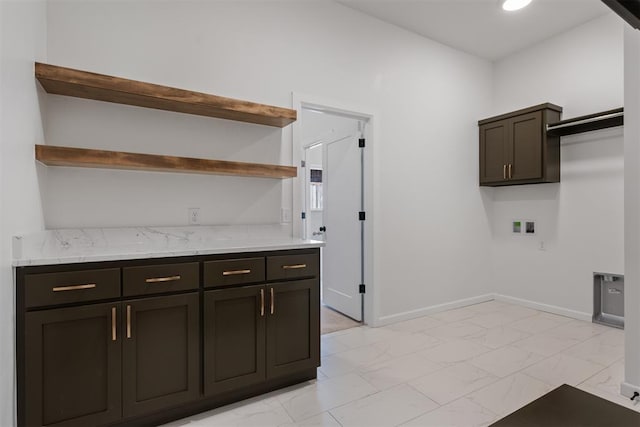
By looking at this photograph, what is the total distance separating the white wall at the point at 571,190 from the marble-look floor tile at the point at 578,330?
186 millimetres

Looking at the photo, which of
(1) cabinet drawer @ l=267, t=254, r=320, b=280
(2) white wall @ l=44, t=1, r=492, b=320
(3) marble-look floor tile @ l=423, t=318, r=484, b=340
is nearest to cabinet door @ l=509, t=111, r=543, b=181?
(2) white wall @ l=44, t=1, r=492, b=320

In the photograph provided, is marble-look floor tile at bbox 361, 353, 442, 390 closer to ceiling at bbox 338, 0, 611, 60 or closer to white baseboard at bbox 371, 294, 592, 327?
white baseboard at bbox 371, 294, 592, 327

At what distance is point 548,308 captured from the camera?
4125 mm

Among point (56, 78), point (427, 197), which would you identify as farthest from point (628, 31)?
point (56, 78)

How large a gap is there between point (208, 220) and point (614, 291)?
4118mm

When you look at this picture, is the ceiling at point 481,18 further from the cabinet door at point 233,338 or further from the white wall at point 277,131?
the cabinet door at point 233,338

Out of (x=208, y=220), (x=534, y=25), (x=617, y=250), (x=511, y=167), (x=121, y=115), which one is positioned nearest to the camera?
(x=121, y=115)

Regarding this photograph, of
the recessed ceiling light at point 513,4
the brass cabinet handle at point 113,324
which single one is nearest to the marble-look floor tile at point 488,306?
the recessed ceiling light at point 513,4

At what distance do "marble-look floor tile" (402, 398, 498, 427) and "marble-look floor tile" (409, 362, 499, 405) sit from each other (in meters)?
0.08

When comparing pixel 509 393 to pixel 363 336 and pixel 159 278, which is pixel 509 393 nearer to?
pixel 363 336

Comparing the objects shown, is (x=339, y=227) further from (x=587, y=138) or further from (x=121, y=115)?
(x=587, y=138)

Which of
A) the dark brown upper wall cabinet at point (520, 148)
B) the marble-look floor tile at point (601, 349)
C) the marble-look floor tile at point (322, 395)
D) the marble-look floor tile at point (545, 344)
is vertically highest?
the dark brown upper wall cabinet at point (520, 148)

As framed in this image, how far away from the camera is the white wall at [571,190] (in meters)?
3.61

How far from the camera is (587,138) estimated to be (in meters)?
3.75
